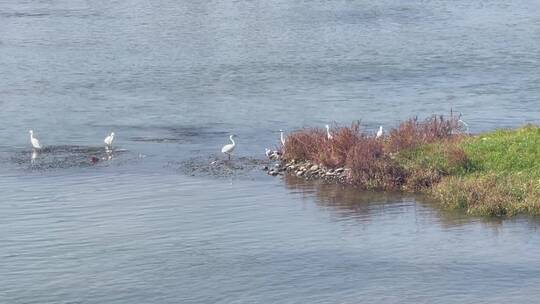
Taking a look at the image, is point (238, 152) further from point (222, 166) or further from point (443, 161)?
point (443, 161)

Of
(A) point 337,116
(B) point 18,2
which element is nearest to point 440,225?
(A) point 337,116

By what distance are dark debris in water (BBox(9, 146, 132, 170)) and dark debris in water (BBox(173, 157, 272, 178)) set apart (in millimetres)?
2188

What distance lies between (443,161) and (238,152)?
24.7 feet

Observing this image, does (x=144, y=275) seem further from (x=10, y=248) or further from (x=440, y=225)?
(x=440, y=225)

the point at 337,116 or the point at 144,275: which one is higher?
the point at 337,116


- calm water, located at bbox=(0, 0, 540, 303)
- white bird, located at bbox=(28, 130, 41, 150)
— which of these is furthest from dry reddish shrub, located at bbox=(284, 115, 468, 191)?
white bird, located at bbox=(28, 130, 41, 150)

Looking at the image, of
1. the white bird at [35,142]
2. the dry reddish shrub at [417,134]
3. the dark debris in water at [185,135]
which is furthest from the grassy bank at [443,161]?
the white bird at [35,142]

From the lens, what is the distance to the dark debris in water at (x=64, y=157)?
34.7m

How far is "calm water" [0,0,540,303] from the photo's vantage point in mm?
24047

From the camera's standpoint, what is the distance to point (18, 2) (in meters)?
81.9

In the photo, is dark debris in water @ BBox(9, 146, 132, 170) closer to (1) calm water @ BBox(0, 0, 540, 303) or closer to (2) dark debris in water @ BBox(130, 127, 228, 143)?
(1) calm water @ BBox(0, 0, 540, 303)

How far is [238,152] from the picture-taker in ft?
119

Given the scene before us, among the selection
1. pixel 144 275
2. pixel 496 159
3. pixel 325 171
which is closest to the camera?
pixel 144 275

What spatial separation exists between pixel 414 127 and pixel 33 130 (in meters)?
13.2
